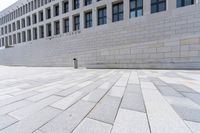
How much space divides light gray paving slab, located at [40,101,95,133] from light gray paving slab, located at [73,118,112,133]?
0.11 metres

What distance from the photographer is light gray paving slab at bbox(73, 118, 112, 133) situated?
1.75 meters

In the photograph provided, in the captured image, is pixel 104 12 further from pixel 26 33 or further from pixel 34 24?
pixel 26 33

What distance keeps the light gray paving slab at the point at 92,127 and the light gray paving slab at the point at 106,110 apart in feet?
0.42

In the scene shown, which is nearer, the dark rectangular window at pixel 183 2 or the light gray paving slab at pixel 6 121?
the light gray paving slab at pixel 6 121

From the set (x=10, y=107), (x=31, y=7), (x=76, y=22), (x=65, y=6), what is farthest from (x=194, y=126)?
(x=31, y=7)

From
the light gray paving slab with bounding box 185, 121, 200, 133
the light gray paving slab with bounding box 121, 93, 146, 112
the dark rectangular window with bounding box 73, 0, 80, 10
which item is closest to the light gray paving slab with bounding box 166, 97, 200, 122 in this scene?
the light gray paving slab with bounding box 185, 121, 200, 133

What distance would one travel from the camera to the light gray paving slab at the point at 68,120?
1.82 metres

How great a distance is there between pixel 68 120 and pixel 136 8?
1955 cm

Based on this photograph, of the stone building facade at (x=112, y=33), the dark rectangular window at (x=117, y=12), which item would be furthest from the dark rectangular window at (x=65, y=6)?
the dark rectangular window at (x=117, y=12)

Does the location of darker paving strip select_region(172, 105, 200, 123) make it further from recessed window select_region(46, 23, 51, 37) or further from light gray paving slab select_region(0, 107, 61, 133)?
recessed window select_region(46, 23, 51, 37)

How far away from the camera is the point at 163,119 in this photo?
198 centimetres

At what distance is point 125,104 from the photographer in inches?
106

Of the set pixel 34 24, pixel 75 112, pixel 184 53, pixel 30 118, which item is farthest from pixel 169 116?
pixel 34 24

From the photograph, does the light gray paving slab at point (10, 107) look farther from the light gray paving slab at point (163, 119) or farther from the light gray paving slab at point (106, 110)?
the light gray paving slab at point (163, 119)
